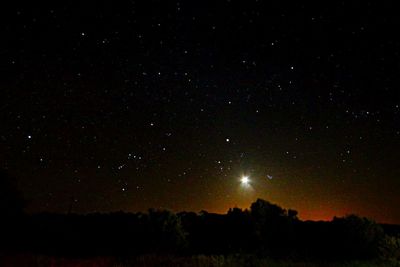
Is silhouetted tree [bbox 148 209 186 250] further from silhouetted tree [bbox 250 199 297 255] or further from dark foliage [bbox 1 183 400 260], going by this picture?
silhouetted tree [bbox 250 199 297 255]

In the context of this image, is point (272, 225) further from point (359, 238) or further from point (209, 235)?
point (359, 238)

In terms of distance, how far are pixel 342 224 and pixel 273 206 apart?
3.48 meters

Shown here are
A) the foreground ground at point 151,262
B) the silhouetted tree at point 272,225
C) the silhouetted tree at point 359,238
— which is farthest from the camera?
the silhouetted tree at point 272,225

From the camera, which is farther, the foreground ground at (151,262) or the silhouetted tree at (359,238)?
the silhouetted tree at (359,238)

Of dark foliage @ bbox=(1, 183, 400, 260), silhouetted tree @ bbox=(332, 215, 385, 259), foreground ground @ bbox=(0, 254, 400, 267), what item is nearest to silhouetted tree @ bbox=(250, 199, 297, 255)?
dark foliage @ bbox=(1, 183, 400, 260)

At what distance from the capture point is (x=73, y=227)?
96.8 ft

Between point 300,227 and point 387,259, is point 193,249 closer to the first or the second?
A: point 300,227

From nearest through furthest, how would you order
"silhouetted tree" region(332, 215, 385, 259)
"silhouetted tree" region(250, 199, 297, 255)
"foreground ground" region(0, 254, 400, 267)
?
"foreground ground" region(0, 254, 400, 267)
"silhouetted tree" region(332, 215, 385, 259)
"silhouetted tree" region(250, 199, 297, 255)

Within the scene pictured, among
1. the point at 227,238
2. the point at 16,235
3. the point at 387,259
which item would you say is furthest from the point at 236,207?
the point at 16,235

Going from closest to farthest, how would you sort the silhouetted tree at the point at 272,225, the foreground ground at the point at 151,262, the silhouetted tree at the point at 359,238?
the foreground ground at the point at 151,262
the silhouetted tree at the point at 359,238
the silhouetted tree at the point at 272,225

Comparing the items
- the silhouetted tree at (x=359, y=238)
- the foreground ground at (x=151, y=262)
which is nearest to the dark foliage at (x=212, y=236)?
the silhouetted tree at (x=359, y=238)

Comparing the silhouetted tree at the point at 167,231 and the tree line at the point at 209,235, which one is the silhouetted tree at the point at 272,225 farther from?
the silhouetted tree at the point at 167,231

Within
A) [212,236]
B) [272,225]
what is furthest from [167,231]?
[272,225]

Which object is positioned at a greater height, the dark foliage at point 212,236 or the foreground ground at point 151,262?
the dark foliage at point 212,236
